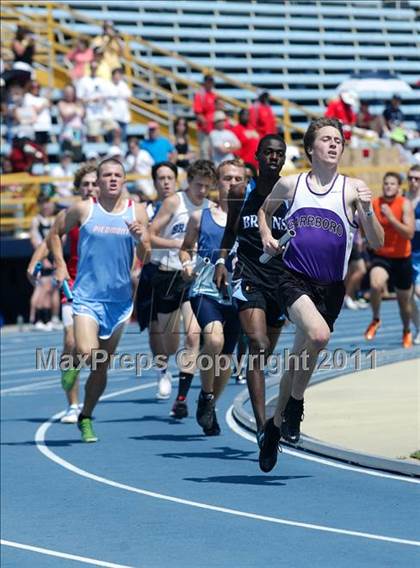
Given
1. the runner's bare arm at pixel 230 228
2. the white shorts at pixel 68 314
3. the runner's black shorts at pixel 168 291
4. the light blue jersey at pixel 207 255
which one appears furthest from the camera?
the runner's black shorts at pixel 168 291

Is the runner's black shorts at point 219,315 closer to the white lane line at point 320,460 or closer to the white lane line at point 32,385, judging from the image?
the white lane line at point 320,460

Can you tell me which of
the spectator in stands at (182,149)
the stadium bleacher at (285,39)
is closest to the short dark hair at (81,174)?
the spectator in stands at (182,149)

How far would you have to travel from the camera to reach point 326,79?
107 ft

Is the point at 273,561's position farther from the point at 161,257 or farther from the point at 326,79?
the point at 326,79

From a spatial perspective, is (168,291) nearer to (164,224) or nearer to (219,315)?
(164,224)

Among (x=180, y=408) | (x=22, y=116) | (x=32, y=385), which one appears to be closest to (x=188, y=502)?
(x=180, y=408)

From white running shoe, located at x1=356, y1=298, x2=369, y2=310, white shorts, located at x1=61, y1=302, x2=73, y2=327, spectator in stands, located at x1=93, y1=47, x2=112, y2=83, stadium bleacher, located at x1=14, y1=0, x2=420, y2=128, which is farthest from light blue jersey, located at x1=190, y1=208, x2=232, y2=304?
stadium bleacher, located at x1=14, y1=0, x2=420, y2=128

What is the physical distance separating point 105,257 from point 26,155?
13541mm

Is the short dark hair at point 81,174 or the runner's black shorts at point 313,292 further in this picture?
the short dark hair at point 81,174

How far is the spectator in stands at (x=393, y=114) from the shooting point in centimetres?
3086

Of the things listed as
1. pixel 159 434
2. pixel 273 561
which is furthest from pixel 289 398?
pixel 159 434

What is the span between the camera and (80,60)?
90.1 feet

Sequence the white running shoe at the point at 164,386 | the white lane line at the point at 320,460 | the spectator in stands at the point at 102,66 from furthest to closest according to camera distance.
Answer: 1. the spectator in stands at the point at 102,66
2. the white running shoe at the point at 164,386
3. the white lane line at the point at 320,460

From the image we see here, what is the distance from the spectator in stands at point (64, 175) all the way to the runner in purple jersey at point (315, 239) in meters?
16.1
